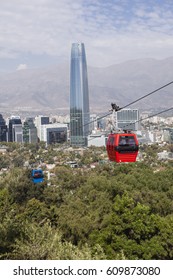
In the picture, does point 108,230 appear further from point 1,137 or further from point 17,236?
point 1,137

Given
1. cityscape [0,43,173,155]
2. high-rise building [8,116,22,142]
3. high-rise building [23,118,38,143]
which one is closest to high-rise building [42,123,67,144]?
cityscape [0,43,173,155]

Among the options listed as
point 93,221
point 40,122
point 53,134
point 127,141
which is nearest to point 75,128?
point 53,134

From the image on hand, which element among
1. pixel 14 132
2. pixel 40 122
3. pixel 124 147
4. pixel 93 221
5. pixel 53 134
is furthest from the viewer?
pixel 40 122

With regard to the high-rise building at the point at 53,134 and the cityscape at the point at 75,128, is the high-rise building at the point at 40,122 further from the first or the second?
the high-rise building at the point at 53,134

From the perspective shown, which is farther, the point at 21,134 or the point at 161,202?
the point at 21,134

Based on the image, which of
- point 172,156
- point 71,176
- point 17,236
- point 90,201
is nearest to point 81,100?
point 172,156

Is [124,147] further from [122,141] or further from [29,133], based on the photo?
[29,133]

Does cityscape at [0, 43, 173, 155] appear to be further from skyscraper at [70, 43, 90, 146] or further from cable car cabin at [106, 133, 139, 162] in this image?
cable car cabin at [106, 133, 139, 162]

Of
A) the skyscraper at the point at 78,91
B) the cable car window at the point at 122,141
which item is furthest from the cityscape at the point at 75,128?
the cable car window at the point at 122,141
